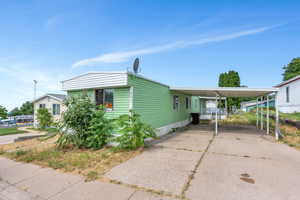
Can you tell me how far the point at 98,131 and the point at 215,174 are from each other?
3.99 m

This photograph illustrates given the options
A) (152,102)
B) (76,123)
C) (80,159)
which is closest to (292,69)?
(152,102)

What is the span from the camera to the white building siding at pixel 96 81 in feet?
Answer: 17.8

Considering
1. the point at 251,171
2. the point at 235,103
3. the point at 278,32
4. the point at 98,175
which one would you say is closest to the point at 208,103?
the point at 235,103

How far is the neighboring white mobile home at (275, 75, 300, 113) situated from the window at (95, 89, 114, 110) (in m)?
16.3

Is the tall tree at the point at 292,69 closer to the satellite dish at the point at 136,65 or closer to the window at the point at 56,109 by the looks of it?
the satellite dish at the point at 136,65

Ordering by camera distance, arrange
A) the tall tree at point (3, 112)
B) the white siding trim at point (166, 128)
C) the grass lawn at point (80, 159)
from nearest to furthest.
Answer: the grass lawn at point (80, 159), the white siding trim at point (166, 128), the tall tree at point (3, 112)

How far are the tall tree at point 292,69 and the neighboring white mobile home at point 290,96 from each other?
20633mm

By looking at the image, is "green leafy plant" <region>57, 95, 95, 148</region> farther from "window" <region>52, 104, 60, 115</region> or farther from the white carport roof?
"window" <region>52, 104, 60, 115</region>

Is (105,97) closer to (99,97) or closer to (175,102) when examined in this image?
(99,97)

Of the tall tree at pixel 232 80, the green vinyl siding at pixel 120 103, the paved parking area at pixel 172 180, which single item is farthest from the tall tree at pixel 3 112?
the tall tree at pixel 232 80

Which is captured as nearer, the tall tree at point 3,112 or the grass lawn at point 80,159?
the grass lawn at point 80,159

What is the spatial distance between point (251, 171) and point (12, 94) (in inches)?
1170

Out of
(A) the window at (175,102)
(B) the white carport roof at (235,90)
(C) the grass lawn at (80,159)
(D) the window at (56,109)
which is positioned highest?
(B) the white carport roof at (235,90)

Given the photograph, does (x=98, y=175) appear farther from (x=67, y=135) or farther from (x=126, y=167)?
(x=67, y=135)
